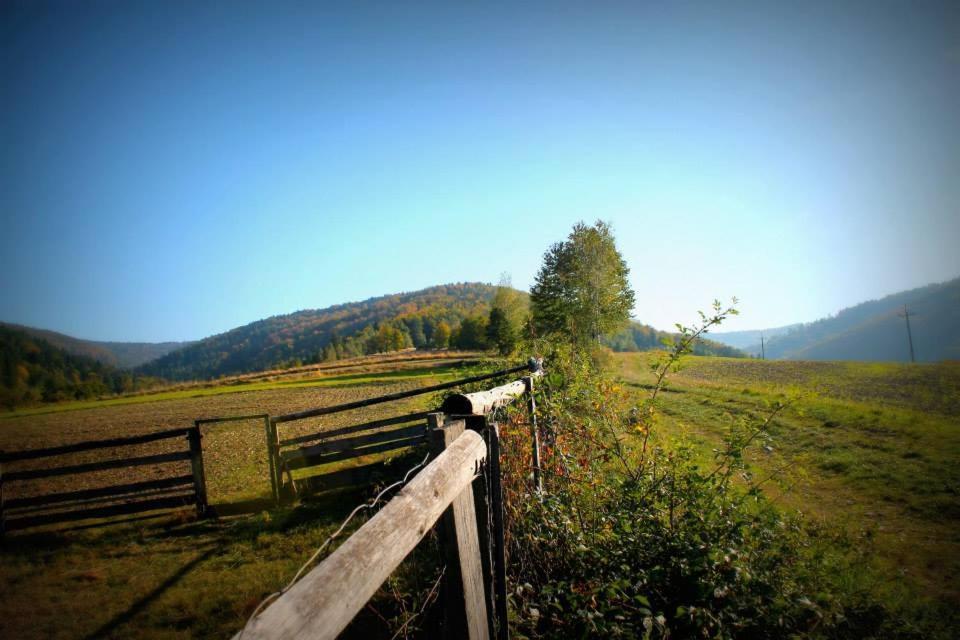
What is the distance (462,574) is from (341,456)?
267 inches

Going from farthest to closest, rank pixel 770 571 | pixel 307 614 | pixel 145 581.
Result: pixel 145 581
pixel 770 571
pixel 307 614

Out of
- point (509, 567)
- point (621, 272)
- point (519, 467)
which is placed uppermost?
point (621, 272)

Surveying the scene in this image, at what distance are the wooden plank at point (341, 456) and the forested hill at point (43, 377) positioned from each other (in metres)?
62.8

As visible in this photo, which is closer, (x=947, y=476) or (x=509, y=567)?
(x=509, y=567)

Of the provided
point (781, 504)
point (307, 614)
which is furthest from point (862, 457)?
point (307, 614)

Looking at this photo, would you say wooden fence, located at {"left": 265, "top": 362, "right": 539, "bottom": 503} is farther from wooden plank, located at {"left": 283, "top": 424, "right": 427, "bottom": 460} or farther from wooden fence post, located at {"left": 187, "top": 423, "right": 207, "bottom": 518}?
wooden fence post, located at {"left": 187, "top": 423, "right": 207, "bottom": 518}

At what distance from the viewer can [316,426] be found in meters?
17.5

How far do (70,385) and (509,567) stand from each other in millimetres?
83946

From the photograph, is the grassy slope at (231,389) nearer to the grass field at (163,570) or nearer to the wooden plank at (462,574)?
the grass field at (163,570)

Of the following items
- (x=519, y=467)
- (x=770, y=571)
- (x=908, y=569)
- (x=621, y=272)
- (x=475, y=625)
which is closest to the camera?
(x=475, y=625)

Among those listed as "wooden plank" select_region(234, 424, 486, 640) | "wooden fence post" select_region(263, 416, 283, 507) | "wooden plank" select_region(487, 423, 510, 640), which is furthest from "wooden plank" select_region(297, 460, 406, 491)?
"wooden plank" select_region(234, 424, 486, 640)

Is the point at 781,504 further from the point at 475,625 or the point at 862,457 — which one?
the point at 475,625

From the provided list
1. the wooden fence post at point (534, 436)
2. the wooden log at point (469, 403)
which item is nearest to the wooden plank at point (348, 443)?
the wooden fence post at point (534, 436)

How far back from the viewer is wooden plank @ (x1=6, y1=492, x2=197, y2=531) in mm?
7434
